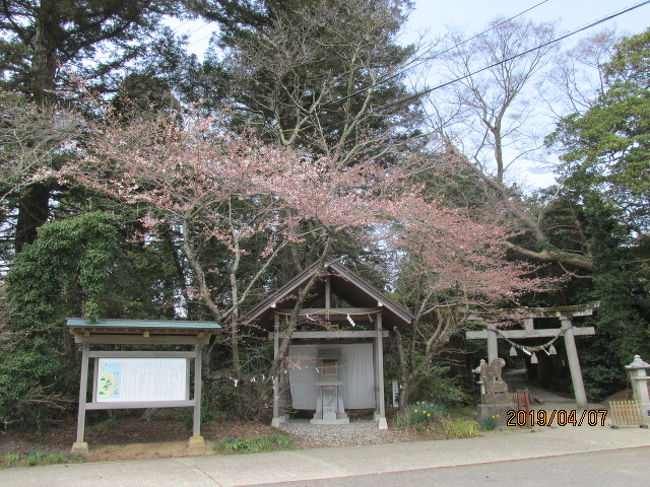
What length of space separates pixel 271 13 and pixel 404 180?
7.96 metres

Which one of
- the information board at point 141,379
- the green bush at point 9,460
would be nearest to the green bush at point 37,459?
the green bush at point 9,460

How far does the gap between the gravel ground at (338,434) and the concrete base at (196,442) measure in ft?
6.18

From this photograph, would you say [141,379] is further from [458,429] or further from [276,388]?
[458,429]

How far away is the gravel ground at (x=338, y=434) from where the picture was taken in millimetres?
9470

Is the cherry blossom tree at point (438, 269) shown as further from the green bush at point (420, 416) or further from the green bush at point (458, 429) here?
the green bush at point (458, 429)

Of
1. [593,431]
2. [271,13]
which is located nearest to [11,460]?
[593,431]

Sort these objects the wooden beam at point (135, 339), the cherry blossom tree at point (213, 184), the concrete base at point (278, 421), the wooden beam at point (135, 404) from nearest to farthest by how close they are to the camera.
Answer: the wooden beam at point (135, 404), the wooden beam at point (135, 339), the cherry blossom tree at point (213, 184), the concrete base at point (278, 421)

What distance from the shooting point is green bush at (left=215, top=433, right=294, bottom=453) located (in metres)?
8.50

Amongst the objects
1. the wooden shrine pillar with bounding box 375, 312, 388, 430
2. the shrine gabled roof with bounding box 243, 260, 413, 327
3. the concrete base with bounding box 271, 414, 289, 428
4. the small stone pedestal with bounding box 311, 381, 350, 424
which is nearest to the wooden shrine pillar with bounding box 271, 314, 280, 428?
the concrete base with bounding box 271, 414, 289, 428

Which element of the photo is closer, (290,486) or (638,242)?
(290,486)

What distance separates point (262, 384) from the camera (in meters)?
10.6

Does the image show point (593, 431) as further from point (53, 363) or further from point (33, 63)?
point (33, 63)

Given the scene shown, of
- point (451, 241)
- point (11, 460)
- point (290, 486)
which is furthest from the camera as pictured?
point (451, 241)
